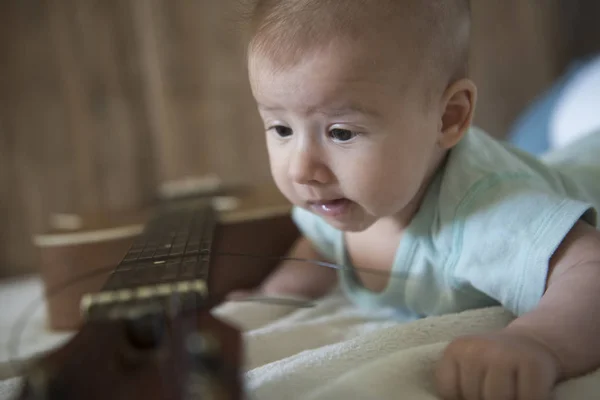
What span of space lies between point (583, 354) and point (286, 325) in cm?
34

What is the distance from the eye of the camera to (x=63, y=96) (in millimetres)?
1455

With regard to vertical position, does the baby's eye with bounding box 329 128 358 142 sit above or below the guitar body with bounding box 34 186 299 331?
above

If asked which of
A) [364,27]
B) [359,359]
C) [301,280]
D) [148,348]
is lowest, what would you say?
[301,280]

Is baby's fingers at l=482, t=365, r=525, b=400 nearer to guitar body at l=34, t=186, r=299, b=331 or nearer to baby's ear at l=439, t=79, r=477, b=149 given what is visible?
baby's ear at l=439, t=79, r=477, b=149

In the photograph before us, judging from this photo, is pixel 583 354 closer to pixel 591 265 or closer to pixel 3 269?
pixel 591 265

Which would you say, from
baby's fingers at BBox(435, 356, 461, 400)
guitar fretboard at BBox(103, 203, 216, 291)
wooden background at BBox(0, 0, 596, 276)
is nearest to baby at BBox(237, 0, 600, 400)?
baby's fingers at BBox(435, 356, 461, 400)

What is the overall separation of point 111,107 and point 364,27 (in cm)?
109

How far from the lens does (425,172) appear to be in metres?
0.67

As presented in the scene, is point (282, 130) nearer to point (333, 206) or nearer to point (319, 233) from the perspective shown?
point (333, 206)

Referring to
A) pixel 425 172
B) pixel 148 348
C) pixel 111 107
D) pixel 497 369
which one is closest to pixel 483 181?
pixel 425 172

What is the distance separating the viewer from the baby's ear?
65cm

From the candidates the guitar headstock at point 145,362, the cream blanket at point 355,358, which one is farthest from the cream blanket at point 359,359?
the guitar headstock at point 145,362

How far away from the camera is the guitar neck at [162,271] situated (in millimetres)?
410

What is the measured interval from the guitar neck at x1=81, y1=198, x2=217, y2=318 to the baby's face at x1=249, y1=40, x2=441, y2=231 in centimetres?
14
